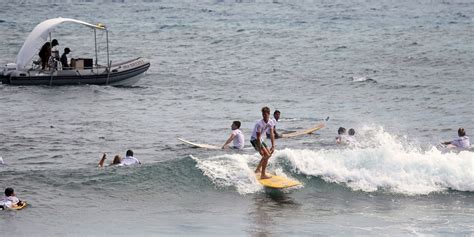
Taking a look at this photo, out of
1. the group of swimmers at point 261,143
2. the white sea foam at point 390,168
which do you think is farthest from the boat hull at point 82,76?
the white sea foam at point 390,168

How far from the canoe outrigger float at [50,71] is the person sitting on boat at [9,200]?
63.9 feet

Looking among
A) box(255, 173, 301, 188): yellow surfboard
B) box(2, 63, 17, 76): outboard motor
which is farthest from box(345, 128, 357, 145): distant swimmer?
box(2, 63, 17, 76): outboard motor

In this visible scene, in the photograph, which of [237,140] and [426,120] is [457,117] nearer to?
[426,120]

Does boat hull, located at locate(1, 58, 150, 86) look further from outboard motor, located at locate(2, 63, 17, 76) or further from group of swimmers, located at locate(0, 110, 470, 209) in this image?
group of swimmers, located at locate(0, 110, 470, 209)

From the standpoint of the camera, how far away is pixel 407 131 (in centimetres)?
3050

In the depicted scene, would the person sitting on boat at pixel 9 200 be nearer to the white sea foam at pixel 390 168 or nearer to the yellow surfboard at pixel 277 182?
the yellow surfboard at pixel 277 182

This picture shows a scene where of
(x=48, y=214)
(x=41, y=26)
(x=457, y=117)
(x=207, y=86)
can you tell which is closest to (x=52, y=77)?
(x=41, y=26)

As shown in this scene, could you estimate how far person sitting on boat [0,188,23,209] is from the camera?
18.4 meters

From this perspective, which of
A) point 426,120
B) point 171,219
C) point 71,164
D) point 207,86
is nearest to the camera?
point 171,219

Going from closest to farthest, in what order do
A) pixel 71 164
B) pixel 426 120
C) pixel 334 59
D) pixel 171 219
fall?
pixel 171 219
pixel 71 164
pixel 426 120
pixel 334 59

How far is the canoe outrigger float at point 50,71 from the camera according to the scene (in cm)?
3747

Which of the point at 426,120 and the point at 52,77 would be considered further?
the point at 52,77

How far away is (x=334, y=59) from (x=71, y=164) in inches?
1091

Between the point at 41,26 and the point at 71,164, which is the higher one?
the point at 41,26
